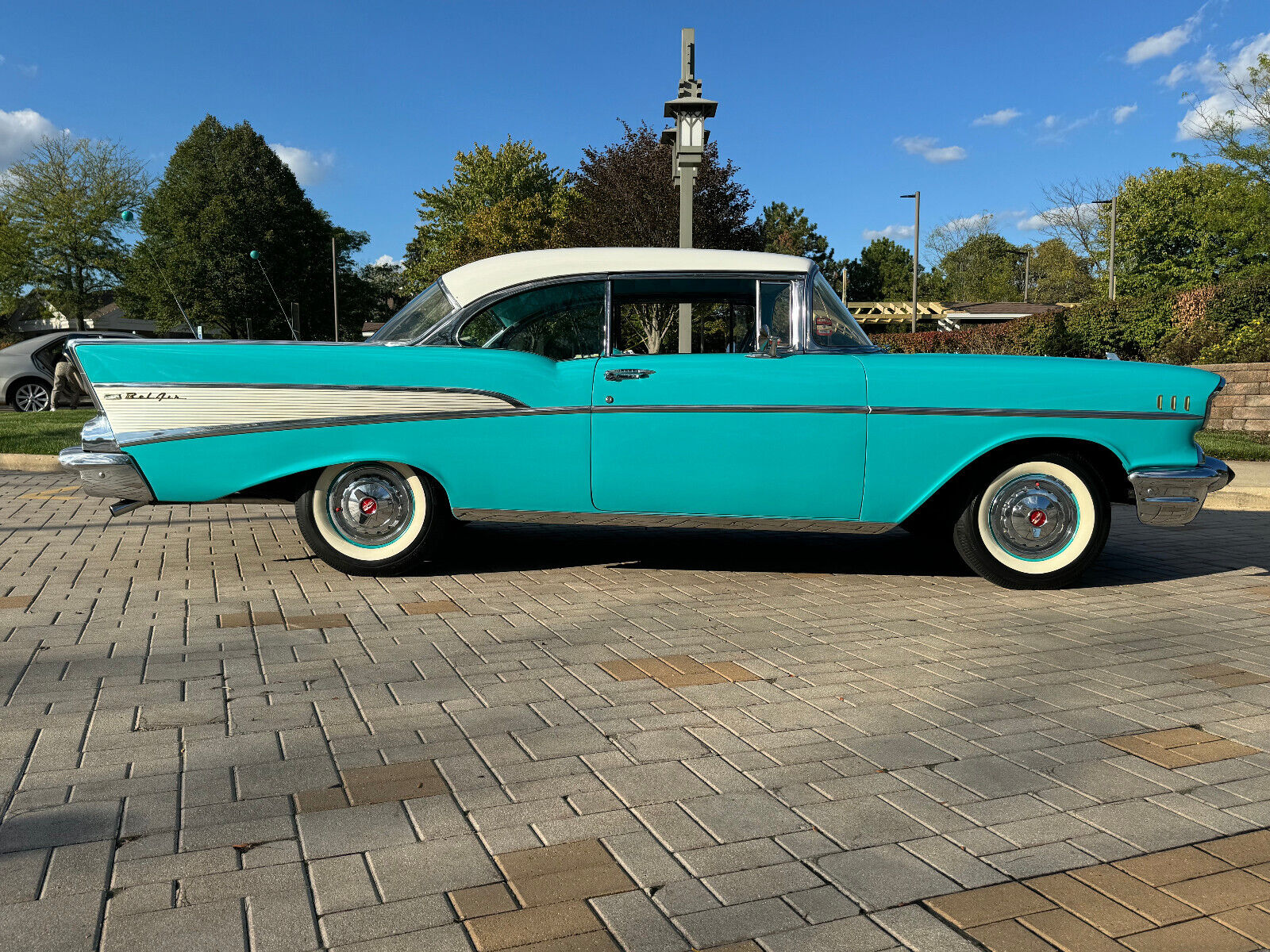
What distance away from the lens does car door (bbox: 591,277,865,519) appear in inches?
209

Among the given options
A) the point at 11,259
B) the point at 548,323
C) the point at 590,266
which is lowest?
the point at 548,323

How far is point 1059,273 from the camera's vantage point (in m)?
66.4

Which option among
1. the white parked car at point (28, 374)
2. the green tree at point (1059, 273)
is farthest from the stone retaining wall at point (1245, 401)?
the green tree at point (1059, 273)

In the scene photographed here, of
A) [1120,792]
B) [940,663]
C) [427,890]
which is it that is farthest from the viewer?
[940,663]

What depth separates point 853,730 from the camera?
10.9 ft

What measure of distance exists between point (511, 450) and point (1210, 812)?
3.55m

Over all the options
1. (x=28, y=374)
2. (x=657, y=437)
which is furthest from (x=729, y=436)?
(x=28, y=374)

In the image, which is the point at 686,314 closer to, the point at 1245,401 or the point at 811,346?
the point at 811,346

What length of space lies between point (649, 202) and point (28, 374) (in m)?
13.7

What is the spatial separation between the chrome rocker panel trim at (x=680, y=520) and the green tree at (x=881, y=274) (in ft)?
250

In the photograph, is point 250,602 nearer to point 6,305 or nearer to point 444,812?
point 444,812

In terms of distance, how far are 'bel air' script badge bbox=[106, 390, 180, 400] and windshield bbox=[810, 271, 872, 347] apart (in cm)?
334

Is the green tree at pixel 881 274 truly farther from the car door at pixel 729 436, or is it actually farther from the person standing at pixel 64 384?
the car door at pixel 729 436

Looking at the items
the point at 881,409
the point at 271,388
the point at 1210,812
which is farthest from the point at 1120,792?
the point at 271,388
